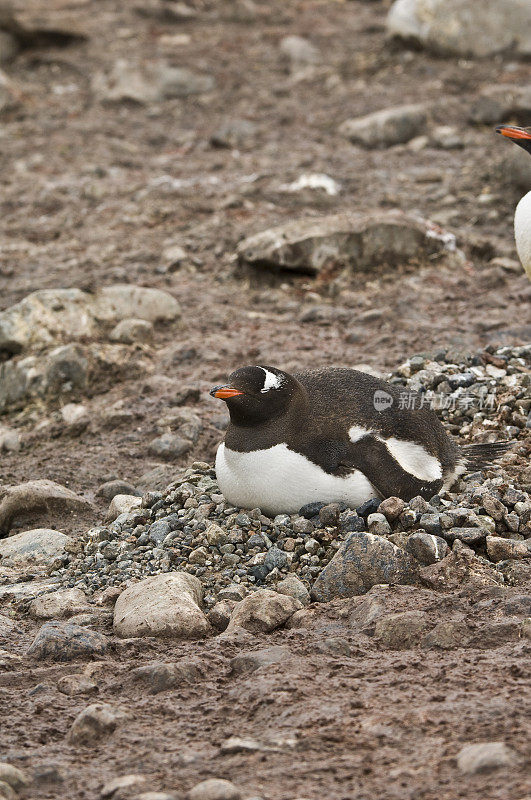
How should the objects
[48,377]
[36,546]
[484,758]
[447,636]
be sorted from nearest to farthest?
[484,758] → [447,636] → [36,546] → [48,377]

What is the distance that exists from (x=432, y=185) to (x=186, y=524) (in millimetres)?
6693

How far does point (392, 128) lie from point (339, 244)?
11.9 feet

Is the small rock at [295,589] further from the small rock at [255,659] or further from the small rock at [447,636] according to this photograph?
the small rock at [447,636]

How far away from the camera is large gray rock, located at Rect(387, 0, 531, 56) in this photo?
1350 centimetres

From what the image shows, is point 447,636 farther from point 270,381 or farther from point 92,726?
point 270,381

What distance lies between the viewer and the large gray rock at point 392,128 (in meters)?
12.1

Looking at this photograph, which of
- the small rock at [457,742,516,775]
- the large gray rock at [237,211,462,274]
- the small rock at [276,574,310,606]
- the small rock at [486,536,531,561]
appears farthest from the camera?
the large gray rock at [237,211,462,274]

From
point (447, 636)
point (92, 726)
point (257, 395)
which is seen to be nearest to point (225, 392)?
point (257, 395)

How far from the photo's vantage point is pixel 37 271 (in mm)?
9750

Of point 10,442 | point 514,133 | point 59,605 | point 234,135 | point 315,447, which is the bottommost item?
point 10,442

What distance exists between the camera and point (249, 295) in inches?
360

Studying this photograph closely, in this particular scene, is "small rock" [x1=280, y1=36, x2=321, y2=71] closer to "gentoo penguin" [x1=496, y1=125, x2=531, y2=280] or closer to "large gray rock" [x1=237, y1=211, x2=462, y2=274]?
"large gray rock" [x1=237, y1=211, x2=462, y2=274]

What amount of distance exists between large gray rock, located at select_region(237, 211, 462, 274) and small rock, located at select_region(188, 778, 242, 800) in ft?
21.4

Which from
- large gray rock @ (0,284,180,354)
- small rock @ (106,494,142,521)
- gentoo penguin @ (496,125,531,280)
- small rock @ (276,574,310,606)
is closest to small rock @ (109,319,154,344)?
large gray rock @ (0,284,180,354)
